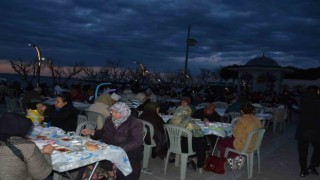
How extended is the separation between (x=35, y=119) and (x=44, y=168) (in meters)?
2.44

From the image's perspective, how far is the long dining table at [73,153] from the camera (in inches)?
130

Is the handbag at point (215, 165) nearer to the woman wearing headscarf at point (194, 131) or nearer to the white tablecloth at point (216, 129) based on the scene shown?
the woman wearing headscarf at point (194, 131)

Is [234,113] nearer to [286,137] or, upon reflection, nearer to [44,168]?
[286,137]

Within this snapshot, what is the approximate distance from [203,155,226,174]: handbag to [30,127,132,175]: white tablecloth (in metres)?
2.55

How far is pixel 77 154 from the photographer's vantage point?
3471 mm

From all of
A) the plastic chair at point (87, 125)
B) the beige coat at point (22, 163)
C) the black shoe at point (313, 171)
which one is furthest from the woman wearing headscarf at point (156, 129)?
the beige coat at point (22, 163)

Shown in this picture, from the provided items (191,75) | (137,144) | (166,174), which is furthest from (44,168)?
(191,75)

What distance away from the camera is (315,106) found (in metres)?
6.07

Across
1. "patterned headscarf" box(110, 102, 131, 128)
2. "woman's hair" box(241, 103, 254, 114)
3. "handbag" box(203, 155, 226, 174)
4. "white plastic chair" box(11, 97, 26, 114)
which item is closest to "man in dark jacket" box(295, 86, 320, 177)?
"woman's hair" box(241, 103, 254, 114)

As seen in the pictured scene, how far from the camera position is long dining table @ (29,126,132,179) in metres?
3.30

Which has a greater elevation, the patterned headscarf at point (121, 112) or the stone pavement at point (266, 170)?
the patterned headscarf at point (121, 112)

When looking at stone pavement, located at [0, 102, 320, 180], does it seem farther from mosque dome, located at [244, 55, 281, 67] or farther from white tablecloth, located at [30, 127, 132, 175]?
mosque dome, located at [244, 55, 281, 67]

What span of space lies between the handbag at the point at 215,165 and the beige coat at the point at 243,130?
15.7 inches

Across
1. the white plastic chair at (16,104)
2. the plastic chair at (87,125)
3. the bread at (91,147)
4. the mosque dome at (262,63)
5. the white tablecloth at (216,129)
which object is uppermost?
the mosque dome at (262,63)
